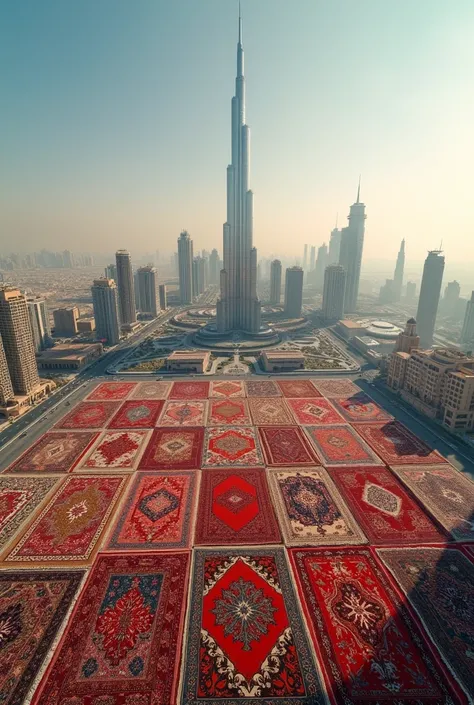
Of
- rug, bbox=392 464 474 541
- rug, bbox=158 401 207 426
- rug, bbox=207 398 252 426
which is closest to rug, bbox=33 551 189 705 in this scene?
rug, bbox=158 401 207 426

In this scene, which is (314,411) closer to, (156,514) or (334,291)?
(156,514)

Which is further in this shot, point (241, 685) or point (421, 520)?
point (421, 520)

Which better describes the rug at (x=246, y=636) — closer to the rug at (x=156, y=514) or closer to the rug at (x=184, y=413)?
the rug at (x=156, y=514)

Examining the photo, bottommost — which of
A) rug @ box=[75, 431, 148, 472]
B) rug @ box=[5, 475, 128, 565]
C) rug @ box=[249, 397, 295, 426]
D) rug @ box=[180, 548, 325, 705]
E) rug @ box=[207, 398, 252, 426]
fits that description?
rug @ box=[5, 475, 128, 565]

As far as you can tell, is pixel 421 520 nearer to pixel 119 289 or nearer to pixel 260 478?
pixel 260 478

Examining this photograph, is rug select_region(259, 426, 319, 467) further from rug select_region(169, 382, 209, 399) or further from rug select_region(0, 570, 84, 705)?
rug select_region(0, 570, 84, 705)

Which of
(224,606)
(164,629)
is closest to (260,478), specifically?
(224,606)

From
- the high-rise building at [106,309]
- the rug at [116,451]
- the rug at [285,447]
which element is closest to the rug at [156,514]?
the rug at [116,451]
